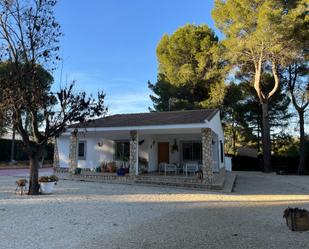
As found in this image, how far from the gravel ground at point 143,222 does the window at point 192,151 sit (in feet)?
27.2

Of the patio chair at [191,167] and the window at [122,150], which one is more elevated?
the window at [122,150]

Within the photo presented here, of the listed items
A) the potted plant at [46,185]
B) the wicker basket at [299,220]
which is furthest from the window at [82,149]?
the wicker basket at [299,220]

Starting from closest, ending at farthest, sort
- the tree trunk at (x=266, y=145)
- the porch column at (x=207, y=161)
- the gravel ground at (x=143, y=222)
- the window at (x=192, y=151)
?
the gravel ground at (x=143, y=222)
the porch column at (x=207, y=161)
the window at (x=192, y=151)
the tree trunk at (x=266, y=145)

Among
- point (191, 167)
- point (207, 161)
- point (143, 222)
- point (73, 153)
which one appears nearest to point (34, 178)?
point (73, 153)

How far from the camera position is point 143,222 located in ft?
22.6

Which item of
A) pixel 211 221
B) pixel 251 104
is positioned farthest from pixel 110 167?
pixel 251 104

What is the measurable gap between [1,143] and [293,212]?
28677 mm

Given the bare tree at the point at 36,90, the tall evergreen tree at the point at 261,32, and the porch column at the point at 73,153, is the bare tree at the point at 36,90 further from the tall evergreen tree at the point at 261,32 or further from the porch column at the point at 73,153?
the tall evergreen tree at the point at 261,32

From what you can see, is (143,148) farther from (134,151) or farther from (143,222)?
(143,222)

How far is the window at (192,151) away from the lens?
1920cm

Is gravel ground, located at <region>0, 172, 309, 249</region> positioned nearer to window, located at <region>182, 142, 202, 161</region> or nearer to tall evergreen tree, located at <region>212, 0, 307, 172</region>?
window, located at <region>182, 142, 202, 161</region>

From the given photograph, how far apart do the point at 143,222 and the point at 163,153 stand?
512 inches

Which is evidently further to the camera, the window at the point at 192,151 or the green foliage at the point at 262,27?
the green foliage at the point at 262,27

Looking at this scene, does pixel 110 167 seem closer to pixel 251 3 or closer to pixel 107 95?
pixel 107 95
